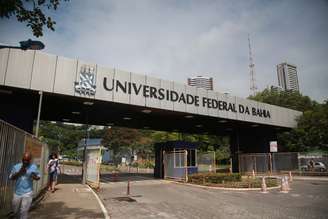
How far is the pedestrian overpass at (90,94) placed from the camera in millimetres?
14398

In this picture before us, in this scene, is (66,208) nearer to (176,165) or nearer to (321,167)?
(176,165)

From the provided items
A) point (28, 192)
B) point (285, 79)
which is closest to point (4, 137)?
point (28, 192)

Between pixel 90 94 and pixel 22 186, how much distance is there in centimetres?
1051

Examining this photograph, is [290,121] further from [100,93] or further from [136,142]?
[136,142]

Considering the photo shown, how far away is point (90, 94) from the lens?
53.5 feet

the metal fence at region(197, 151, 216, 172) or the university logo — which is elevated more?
the university logo

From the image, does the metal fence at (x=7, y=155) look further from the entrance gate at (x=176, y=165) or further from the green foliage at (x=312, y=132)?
the green foliage at (x=312, y=132)

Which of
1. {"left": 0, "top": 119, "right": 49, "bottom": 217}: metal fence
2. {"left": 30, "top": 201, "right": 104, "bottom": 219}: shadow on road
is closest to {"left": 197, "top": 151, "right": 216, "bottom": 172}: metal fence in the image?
{"left": 30, "top": 201, "right": 104, "bottom": 219}: shadow on road

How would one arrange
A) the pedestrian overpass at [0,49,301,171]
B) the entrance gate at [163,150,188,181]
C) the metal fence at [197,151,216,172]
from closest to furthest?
the pedestrian overpass at [0,49,301,171]
the entrance gate at [163,150,188,181]
the metal fence at [197,151,216,172]

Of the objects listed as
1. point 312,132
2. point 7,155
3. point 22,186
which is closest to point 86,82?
point 7,155

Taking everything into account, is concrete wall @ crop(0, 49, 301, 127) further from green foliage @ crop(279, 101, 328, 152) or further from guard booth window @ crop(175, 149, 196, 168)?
green foliage @ crop(279, 101, 328, 152)

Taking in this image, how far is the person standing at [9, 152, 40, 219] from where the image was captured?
612cm

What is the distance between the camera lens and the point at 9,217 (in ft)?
23.7

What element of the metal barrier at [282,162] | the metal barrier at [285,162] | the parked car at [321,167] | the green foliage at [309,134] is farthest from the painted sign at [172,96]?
the green foliage at [309,134]
